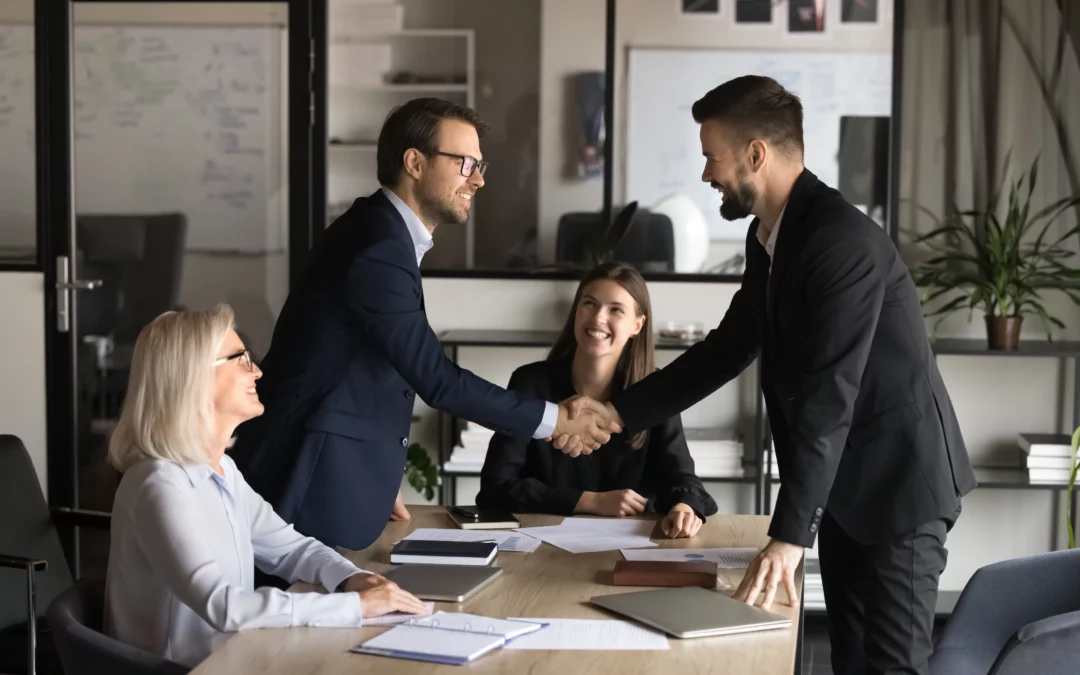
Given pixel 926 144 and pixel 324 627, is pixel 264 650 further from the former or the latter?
pixel 926 144

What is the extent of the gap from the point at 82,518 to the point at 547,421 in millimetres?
1253

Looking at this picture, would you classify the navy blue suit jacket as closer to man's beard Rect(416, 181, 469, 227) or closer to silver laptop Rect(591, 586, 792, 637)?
man's beard Rect(416, 181, 469, 227)

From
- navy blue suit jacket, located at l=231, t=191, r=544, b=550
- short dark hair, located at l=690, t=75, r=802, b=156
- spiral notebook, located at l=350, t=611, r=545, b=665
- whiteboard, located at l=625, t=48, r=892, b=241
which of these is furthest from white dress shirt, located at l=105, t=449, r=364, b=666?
whiteboard, located at l=625, t=48, r=892, b=241

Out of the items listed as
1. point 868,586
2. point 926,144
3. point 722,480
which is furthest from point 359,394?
point 926,144

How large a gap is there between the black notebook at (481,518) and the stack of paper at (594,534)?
5 centimetres

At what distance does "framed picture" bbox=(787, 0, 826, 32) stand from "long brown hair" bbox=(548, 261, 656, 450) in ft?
5.13

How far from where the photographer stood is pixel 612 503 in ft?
9.75

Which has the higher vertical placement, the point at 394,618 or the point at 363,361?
the point at 363,361

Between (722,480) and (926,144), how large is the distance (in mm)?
1470

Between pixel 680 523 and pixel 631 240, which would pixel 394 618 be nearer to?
pixel 680 523

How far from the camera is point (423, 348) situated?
2.67 meters

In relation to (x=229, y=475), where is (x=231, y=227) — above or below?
above

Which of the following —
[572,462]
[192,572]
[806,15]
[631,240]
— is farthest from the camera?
[631,240]

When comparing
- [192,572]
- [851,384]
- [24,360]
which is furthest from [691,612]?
[24,360]
